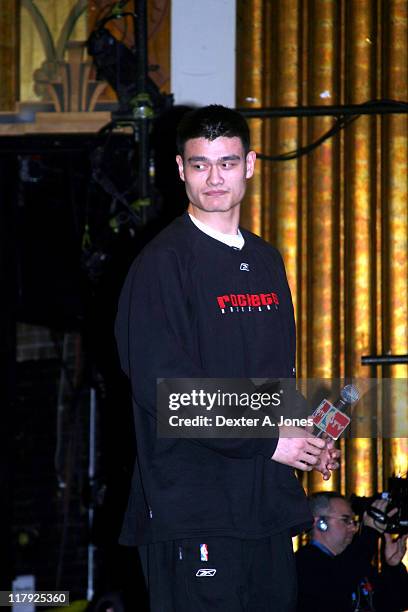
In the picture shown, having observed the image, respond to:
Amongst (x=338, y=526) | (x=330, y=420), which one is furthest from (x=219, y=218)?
(x=338, y=526)

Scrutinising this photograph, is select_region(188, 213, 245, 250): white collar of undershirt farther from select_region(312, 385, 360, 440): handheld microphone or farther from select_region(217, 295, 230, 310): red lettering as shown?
select_region(312, 385, 360, 440): handheld microphone

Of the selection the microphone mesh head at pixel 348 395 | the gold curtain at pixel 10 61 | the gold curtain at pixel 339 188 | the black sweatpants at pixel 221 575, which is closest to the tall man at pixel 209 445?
the black sweatpants at pixel 221 575

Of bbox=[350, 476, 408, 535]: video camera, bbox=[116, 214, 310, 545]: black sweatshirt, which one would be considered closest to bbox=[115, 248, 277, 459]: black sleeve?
bbox=[116, 214, 310, 545]: black sweatshirt

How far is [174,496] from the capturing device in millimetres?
2715

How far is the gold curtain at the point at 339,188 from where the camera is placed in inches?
213

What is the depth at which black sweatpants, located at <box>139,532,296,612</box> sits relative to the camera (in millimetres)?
2699

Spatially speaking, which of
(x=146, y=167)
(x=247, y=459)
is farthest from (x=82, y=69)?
(x=247, y=459)

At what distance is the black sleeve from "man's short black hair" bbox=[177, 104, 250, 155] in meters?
0.36

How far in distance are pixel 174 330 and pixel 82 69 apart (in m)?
3.18

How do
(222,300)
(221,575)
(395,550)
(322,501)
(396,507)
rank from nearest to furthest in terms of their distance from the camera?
(221,575) < (222,300) < (396,507) < (395,550) < (322,501)

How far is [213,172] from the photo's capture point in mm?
2928

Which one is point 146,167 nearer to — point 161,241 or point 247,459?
point 161,241

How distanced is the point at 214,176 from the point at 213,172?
0.01 meters

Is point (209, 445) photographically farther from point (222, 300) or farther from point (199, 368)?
point (222, 300)
